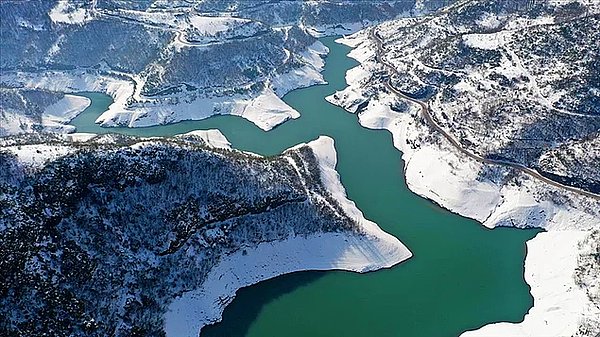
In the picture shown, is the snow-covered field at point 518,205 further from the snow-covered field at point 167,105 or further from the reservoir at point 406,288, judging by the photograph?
the snow-covered field at point 167,105

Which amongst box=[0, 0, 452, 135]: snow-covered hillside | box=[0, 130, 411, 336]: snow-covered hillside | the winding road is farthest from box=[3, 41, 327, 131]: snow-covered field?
box=[0, 130, 411, 336]: snow-covered hillside

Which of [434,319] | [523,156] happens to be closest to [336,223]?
[434,319]

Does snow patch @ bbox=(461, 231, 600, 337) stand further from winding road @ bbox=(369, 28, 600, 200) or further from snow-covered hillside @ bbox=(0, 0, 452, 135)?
snow-covered hillside @ bbox=(0, 0, 452, 135)

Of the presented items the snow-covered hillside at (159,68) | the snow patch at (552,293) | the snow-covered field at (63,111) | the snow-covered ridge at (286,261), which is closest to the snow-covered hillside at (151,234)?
the snow-covered ridge at (286,261)

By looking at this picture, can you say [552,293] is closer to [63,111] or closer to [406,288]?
[406,288]

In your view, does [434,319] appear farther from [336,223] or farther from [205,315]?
[205,315]

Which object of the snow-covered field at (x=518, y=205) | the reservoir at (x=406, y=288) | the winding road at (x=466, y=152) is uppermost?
the winding road at (x=466, y=152)
